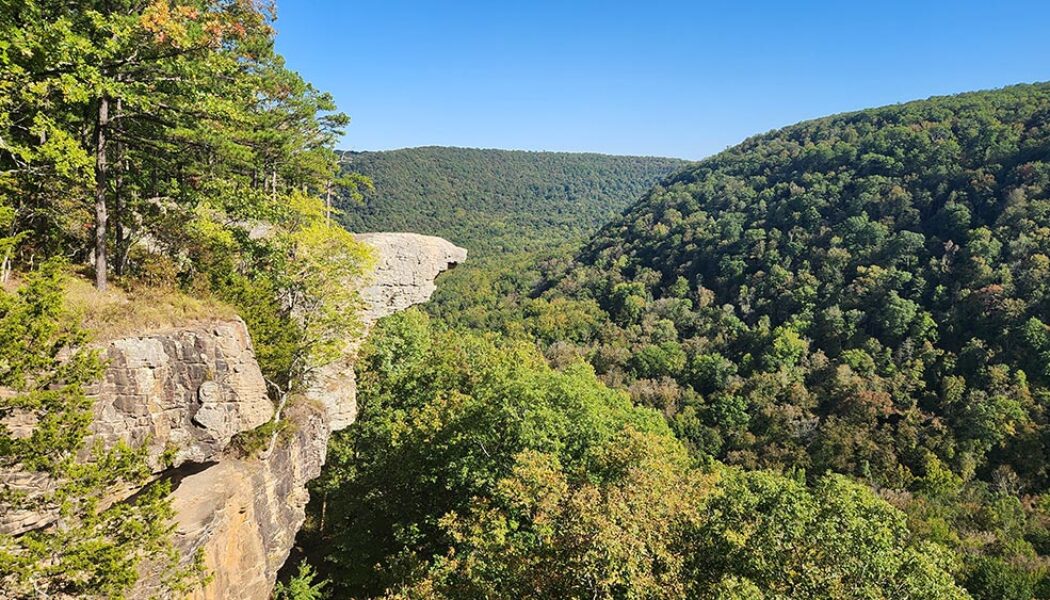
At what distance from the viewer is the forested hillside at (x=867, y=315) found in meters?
44.6

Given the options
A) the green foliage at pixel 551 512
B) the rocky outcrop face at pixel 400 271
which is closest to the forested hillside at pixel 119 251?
the rocky outcrop face at pixel 400 271

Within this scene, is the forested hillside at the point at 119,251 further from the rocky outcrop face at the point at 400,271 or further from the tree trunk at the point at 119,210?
the rocky outcrop face at the point at 400,271

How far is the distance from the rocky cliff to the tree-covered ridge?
4235 inches

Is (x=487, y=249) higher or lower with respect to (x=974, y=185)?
lower

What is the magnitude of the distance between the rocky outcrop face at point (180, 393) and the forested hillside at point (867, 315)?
30.7 m

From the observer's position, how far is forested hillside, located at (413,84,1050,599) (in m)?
44.6

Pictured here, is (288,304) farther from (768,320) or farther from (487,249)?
(487,249)

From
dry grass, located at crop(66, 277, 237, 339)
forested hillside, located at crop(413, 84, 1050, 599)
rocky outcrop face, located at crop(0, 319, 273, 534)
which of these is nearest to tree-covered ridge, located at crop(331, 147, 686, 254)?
forested hillside, located at crop(413, 84, 1050, 599)

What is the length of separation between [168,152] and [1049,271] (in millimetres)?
75150

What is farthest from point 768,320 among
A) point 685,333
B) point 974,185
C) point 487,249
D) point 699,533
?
point 487,249

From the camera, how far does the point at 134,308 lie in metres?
10.1

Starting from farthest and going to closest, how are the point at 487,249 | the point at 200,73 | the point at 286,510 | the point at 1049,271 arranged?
the point at 487,249
the point at 1049,271
the point at 286,510
the point at 200,73

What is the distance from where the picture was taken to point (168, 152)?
12.5m

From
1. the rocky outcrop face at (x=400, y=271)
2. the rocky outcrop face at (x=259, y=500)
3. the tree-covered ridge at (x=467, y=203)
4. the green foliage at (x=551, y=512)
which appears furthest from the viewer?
the tree-covered ridge at (x=467, y=203)
